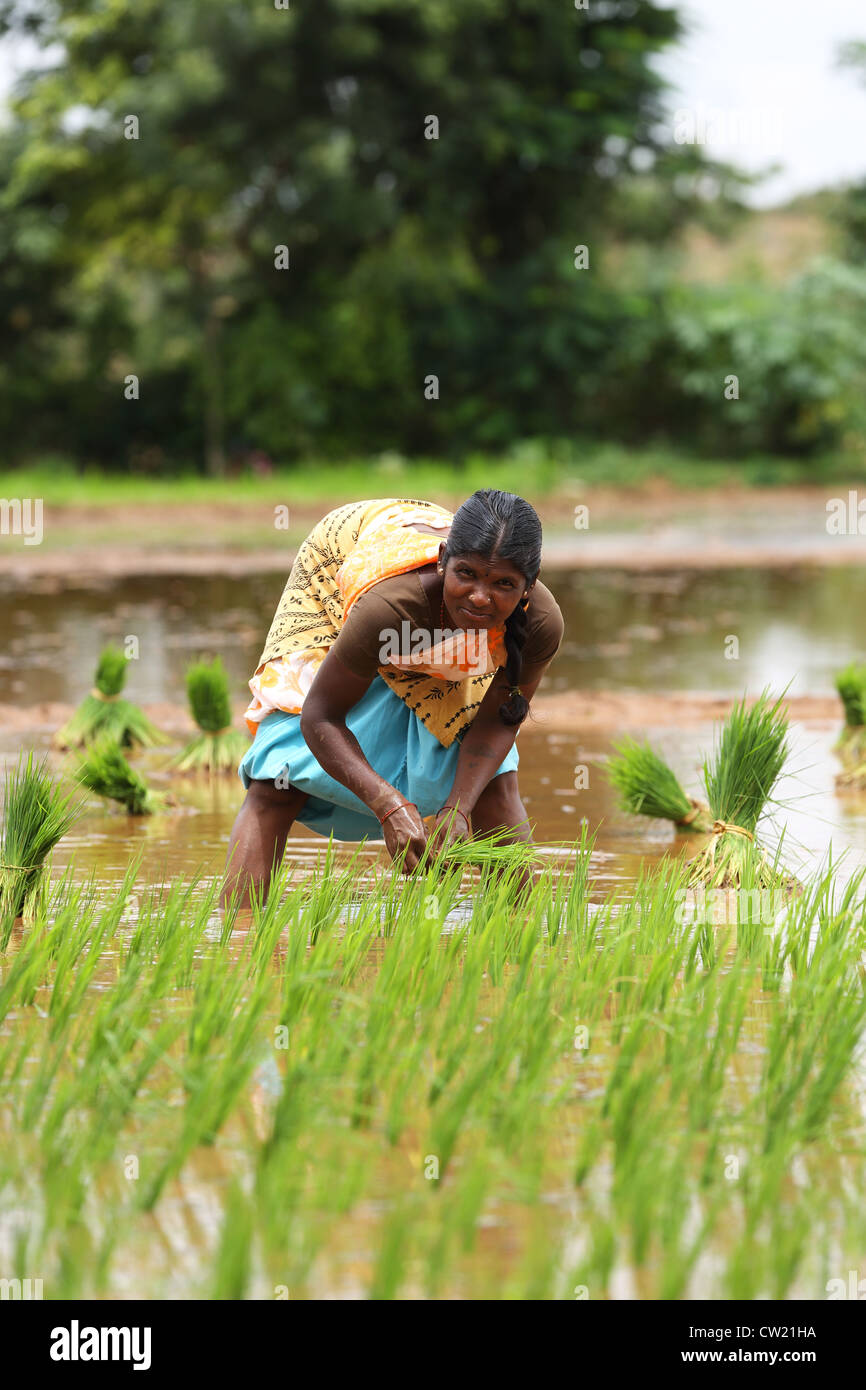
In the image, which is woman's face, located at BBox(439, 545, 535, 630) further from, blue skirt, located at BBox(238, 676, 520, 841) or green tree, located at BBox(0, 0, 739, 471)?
green tree, located at BBox(0, 0, 739, 471)

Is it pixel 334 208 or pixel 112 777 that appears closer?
pixel 112 777

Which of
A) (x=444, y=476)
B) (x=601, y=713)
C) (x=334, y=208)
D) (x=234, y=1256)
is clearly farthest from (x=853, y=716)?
(x=334, y=208)

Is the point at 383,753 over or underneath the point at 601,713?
underneath

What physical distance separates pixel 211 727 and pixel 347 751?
7.88 ft

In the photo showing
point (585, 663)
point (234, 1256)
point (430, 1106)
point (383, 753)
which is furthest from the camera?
point (585, 663)

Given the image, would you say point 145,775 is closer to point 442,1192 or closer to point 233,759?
point 233,759

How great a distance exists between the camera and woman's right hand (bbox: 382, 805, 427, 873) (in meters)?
3.91

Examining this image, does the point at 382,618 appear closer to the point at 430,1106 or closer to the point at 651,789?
the point at 430,1106

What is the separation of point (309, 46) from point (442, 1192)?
20.1 metres

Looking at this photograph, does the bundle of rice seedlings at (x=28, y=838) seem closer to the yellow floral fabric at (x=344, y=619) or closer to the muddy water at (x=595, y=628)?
the yellow floral fabric at (x=344, y=619)

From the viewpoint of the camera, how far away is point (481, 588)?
3.69 m

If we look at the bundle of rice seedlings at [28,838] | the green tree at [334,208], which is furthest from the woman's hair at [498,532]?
the green tree at [334,208]

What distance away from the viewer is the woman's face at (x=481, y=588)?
367 cm

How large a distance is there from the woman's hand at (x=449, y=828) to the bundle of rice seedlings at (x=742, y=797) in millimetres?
772
